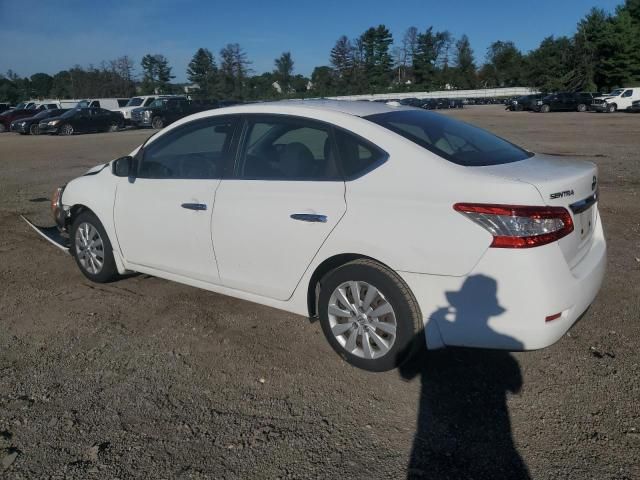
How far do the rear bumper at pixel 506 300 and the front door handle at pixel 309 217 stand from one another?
627mm

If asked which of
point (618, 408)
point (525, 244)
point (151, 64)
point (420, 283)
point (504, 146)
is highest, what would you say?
point (151, 64)

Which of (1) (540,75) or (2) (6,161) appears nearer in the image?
(2) (6,161)

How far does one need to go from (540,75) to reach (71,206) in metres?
94.3

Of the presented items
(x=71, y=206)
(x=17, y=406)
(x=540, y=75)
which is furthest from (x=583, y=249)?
(x=540, y=75)

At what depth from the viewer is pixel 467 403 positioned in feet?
11.0

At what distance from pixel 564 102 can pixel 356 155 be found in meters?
49.2

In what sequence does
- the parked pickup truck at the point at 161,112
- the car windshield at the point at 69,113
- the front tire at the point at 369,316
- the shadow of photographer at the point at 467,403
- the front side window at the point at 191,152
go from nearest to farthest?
the shadow of photographer at the point at 467,403, the front tire at the point at 369,316, the front side window at the point at 191,152, the car windshield at the point at 69,113, the parked pickup truck at the point at 161,112

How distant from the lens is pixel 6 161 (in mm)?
17547

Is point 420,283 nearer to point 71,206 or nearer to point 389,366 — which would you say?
point 389,366

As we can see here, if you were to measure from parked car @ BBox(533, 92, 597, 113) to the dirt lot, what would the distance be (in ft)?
154

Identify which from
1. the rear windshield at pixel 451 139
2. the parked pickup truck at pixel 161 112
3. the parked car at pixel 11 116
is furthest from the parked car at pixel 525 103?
the rear windshield at pixel 451 139

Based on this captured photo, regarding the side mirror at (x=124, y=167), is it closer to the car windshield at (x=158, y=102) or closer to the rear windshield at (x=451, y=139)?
the rear windshield at (x=451, y=139)

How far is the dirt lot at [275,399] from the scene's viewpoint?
286 cm

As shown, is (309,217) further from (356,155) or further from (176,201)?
(176,201)
